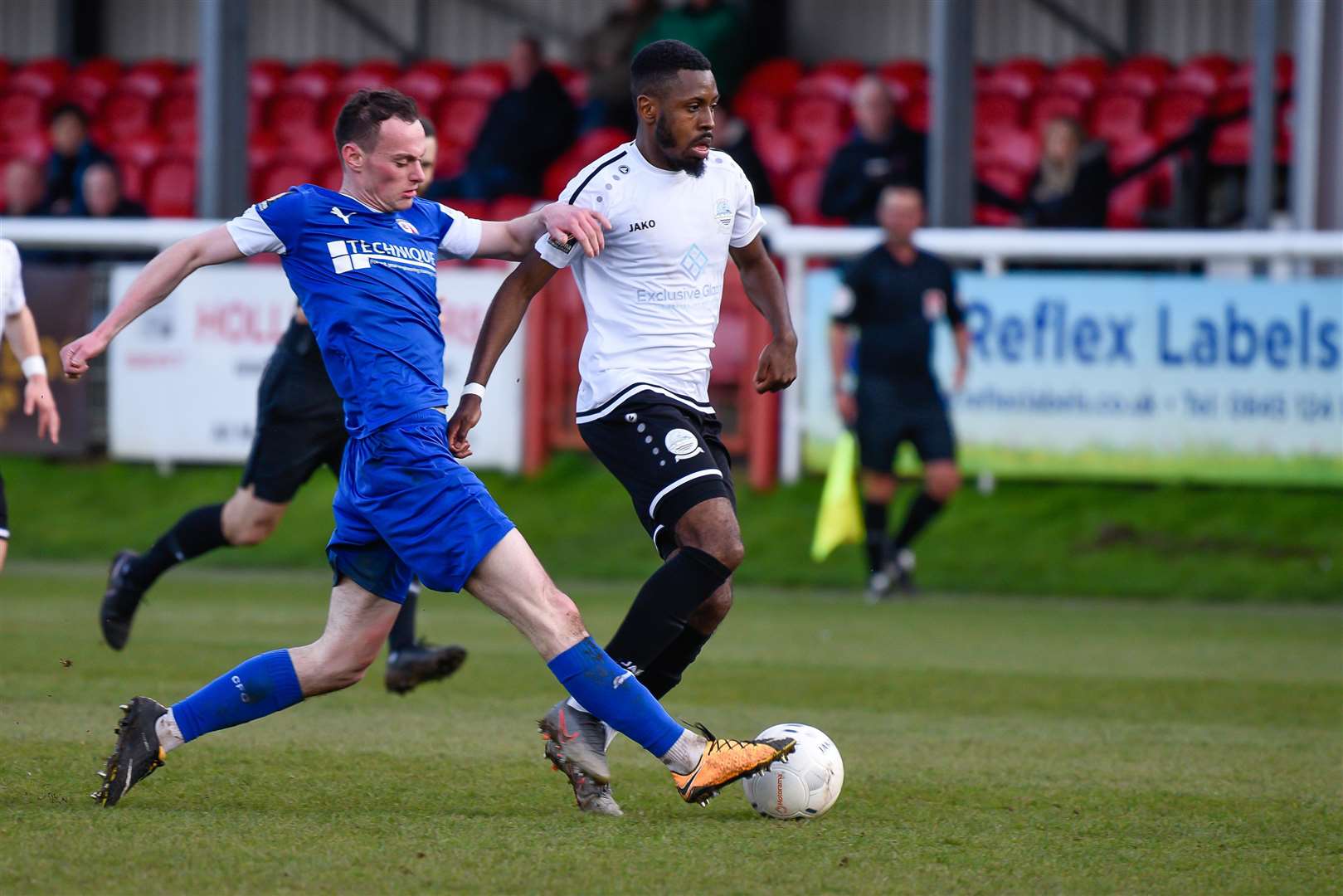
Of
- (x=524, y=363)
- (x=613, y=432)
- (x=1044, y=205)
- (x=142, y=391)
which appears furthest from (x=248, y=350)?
(x=613, y=432)

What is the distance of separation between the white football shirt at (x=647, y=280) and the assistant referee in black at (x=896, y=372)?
19.8 feet

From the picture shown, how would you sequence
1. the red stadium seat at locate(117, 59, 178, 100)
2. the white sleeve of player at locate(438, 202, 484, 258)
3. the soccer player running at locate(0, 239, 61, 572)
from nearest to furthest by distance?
the white sleeve of player at locate(438, 202, 484, 258) < the soccer player running at locate(0, 239, 61, 572) < the red stadium seat at locate(117, 59, 178, 100)

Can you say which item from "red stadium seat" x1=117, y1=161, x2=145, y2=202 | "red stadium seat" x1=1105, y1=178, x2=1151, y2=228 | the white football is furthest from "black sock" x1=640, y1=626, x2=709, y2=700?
"red stadium seat" x1=117, y1=161, x2=145, y2=202

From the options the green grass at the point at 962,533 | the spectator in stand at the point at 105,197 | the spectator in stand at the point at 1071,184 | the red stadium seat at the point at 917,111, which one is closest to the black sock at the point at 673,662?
the green grass at the point at 962,533

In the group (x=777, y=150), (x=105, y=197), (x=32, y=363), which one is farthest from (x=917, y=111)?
(x=32, y=363)

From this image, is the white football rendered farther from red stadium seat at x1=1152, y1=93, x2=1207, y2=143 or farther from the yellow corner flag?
red stadium seat at x1=1152, y1=93, x2=1207, y2=143

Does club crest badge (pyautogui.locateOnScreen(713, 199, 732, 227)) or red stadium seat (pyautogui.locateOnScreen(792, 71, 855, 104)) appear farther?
red stadium seat (pyautogui.locateOnScreen(792, 71, 855, 104))

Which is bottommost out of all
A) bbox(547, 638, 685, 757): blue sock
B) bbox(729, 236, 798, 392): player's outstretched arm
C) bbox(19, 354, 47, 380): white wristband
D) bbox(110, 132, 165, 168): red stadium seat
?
A: bbox(547, 638, 685, 757): blue sock

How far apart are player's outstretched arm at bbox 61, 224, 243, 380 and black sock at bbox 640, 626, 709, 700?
5.53ft

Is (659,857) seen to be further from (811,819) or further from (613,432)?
(613,432)

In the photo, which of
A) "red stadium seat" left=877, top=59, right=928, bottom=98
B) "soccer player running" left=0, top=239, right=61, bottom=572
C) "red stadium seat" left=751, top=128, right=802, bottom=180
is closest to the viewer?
"soccer player running" left=0, top=239, right=61, bottom=572

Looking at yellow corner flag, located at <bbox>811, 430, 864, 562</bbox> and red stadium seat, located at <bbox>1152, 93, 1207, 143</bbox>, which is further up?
red stadium seat, located at <bbox>1152, 93, 1207, 143</bbox>

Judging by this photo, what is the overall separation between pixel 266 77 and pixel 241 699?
17971 millimetres

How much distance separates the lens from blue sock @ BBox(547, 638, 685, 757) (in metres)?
5.12
